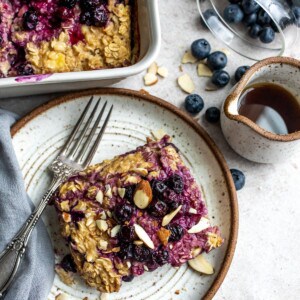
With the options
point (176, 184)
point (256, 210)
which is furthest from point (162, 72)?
point (256, 210)

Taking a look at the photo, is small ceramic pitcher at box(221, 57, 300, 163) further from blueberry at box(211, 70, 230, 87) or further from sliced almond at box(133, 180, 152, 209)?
sliced almond at box(133, 180, 152, 209)

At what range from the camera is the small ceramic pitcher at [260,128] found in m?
1.78

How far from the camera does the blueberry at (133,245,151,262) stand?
1.75 m

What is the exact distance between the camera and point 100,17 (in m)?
1.81

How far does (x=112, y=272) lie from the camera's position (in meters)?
1.78

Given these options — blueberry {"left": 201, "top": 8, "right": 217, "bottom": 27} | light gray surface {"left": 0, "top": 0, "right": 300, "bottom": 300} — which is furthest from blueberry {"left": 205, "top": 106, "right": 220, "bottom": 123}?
blueberry {"left": 201, "top": 8, "right": 217, "bottom": 27}

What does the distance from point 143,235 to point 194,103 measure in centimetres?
55

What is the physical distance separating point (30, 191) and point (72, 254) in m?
0.28

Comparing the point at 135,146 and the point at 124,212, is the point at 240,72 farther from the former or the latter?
the point at 124,212

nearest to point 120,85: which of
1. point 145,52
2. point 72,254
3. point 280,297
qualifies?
point 145,52

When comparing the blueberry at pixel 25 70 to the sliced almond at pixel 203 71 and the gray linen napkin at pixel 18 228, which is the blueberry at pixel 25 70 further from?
the sliced almond at pixel 203 71

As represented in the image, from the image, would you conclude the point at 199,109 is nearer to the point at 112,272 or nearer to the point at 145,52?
the point at 145,52

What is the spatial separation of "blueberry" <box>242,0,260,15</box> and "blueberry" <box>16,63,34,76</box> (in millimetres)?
845

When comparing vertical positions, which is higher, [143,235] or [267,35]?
[267,35]
